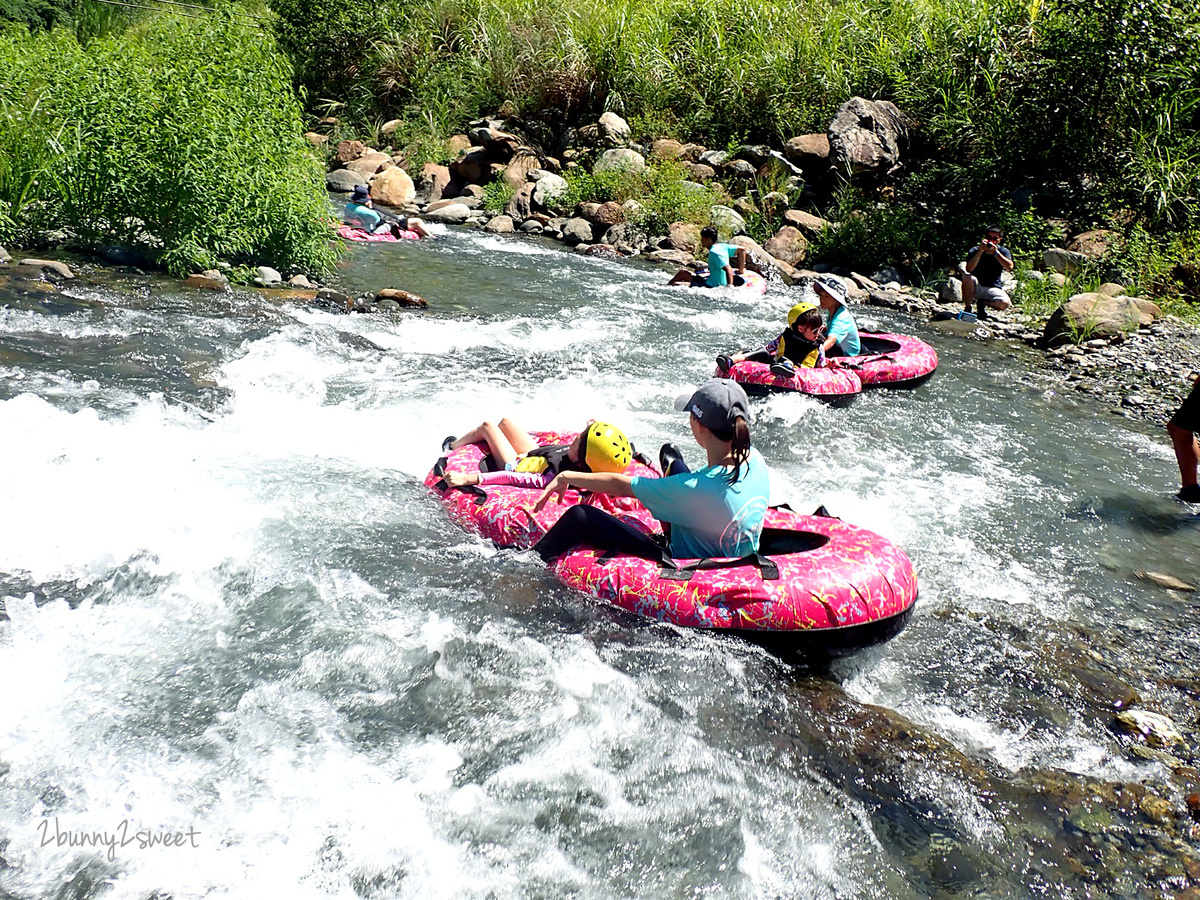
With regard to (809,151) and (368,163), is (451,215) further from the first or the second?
(809,151)

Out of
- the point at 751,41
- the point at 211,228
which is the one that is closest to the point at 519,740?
the point at 211,228

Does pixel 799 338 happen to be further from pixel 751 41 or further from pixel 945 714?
pixel 751 41

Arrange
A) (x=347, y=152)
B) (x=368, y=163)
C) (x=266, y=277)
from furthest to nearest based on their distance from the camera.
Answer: (x=347, y=152) < (x=368, y=163) < (x=266, y=277)

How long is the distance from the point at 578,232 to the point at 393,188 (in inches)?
181

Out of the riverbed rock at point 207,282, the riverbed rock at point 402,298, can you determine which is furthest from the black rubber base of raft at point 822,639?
the riverbed rock at point 207,282

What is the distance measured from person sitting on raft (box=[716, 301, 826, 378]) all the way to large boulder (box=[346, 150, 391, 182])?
1297 centimetres

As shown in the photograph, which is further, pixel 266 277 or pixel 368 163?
pixel 368 163

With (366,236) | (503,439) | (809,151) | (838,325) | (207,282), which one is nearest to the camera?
(503,439)

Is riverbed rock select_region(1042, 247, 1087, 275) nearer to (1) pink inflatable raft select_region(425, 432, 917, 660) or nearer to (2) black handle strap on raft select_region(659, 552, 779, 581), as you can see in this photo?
(1) pink inflatable raft select_region(425, 432, 917, 660)

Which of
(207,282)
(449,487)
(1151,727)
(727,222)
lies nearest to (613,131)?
(727,222)

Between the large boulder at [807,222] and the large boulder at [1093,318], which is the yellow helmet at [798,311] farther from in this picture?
the large boulder at [807,222]

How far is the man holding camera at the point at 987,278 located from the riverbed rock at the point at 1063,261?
1414mm

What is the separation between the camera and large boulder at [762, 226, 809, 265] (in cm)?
1545

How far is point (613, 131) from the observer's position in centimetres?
1905
